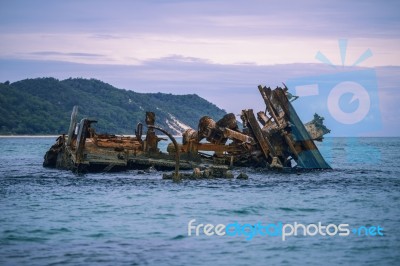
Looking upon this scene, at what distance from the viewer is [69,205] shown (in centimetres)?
2245

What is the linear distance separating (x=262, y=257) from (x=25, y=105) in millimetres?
181130

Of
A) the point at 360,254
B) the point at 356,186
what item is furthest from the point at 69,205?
the point at 356,186

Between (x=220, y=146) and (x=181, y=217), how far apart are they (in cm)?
1311

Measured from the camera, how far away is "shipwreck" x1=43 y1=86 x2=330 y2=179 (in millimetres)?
31469

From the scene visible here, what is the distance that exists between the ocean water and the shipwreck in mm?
779

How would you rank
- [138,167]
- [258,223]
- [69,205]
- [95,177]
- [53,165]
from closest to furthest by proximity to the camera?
[258,223]
[69,205]
[95,177]
[138,167]
[53,165]

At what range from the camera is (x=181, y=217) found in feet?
65.6

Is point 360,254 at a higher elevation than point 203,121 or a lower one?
lower

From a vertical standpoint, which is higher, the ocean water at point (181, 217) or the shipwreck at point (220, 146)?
the shipwreck at point (220, 146)

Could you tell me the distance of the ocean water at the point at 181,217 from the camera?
14.8m

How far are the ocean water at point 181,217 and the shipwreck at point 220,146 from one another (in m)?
0.78

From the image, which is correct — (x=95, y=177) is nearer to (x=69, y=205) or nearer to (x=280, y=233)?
(x=69, y=205)

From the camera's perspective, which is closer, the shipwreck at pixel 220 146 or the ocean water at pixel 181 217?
the ocean water at pixel 181 217

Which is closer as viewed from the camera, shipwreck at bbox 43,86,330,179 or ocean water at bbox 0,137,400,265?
ocean water at bbox 0,137,400,265
